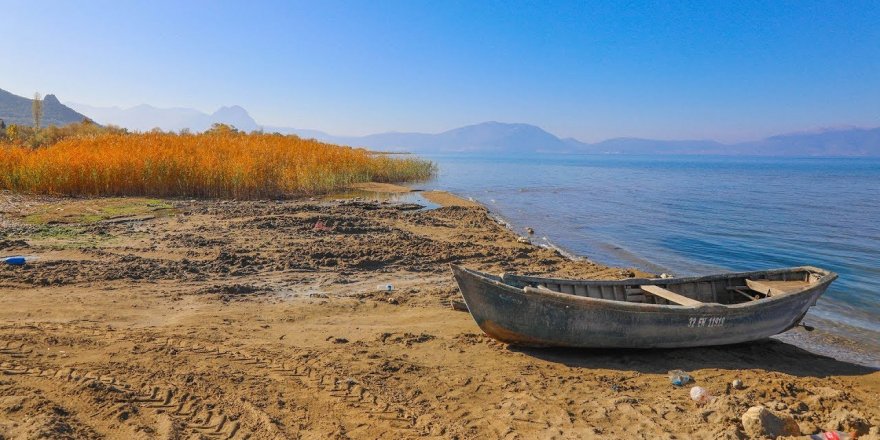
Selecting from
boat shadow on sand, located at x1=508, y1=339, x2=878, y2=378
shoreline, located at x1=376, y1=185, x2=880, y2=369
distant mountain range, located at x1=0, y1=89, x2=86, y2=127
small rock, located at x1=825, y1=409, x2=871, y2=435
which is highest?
distant mountain range, located at x1=0, y1=89, x2=86, y2=127

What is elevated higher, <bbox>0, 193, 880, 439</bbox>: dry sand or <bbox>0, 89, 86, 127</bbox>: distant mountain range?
<bbox>0, 89, 86, 127</bbox>: distant mountain range

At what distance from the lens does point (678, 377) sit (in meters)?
5.41

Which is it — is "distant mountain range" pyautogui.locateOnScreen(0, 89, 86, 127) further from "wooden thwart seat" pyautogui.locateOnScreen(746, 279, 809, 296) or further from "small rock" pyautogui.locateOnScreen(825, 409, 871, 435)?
"small rock" pyautogui.locateOnScreen(825, 409, 871, 435)

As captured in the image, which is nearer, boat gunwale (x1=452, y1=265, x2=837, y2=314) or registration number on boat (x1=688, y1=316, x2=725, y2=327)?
boat gunwale (x1=452, y1=265, x2=837, y2=314)

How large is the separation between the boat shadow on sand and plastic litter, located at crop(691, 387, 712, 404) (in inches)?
25.6

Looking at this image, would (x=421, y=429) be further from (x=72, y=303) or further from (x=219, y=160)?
(x=219, y=160)

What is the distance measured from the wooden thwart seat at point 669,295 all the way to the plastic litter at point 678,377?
1.02 metres

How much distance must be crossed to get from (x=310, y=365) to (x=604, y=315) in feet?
10.6

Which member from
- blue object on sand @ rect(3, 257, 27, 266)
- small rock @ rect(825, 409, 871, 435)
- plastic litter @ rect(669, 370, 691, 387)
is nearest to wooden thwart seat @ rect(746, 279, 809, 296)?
plastic litter @ rect(669, 370, 691, 387)

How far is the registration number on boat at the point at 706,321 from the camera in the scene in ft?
19.8

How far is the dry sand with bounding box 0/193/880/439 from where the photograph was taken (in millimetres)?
4086

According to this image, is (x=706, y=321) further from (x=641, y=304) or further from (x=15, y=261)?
(x=15, y=261)

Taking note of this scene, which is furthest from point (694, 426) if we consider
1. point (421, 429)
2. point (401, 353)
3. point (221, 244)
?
point (221, 244)

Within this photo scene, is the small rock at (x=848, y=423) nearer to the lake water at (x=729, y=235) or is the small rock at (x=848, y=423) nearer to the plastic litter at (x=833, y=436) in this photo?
the plastic litter at (x=833, y=436)
